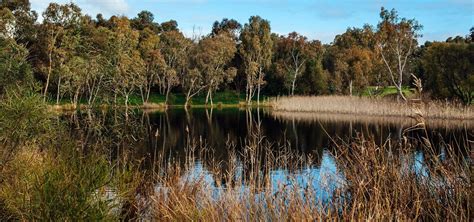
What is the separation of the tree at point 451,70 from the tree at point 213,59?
892 inches

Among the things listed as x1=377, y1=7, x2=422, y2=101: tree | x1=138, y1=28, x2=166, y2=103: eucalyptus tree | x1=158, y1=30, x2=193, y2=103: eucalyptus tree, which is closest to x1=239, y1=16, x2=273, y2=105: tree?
x1=158, y1=30, x2=193, y2=103: eucalyptus tree

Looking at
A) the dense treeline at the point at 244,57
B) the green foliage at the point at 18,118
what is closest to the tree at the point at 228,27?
the dense treeline at the point at 244,57

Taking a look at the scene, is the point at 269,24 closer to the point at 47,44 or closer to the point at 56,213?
the point at 47,44

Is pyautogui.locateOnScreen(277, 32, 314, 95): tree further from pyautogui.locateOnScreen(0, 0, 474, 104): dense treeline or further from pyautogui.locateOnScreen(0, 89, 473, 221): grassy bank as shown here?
pyautogui.locateOnScreen(0, 89, 473, 221): grassy bank

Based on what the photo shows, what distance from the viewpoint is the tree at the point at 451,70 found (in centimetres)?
3142

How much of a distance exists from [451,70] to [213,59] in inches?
981

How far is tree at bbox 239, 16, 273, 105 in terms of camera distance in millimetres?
54250

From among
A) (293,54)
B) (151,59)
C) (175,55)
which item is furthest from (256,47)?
(151,59)

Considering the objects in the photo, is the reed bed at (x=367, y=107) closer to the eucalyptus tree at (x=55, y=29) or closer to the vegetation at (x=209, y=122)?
the vegetation at (x=209, y=122)

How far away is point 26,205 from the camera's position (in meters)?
5.21

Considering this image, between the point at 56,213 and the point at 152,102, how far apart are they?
46.5 metres

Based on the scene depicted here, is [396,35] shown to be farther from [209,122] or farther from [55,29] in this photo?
[55,29]

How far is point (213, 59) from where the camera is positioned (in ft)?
166

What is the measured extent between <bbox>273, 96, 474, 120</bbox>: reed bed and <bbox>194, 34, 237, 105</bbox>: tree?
7.85 metres
